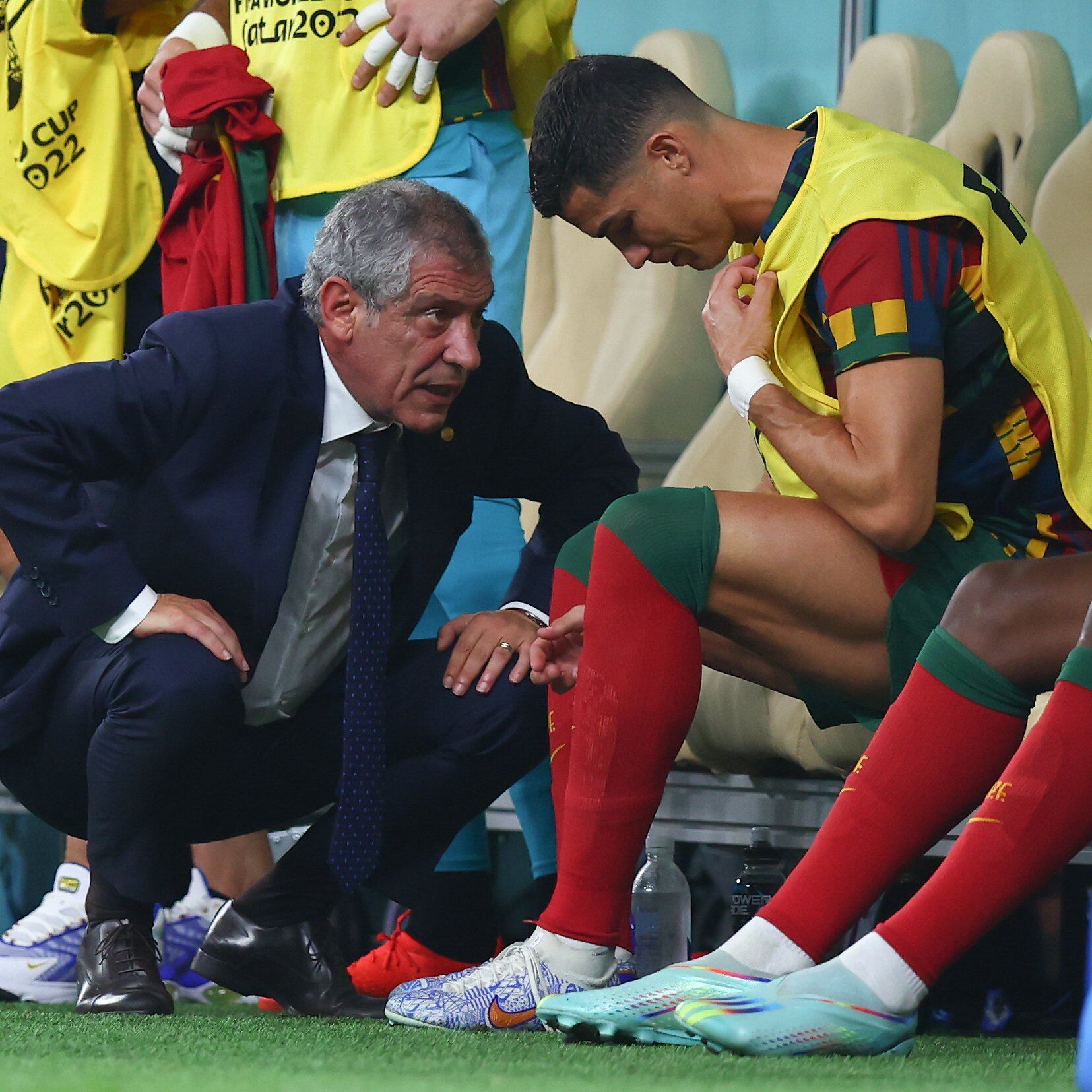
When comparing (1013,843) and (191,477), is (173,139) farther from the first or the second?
(1013,843)

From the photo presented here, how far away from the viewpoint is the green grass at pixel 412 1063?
1250 millimetres

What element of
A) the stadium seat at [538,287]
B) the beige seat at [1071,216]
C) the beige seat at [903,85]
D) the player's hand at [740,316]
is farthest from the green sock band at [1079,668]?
the stadium seat at [538,287]

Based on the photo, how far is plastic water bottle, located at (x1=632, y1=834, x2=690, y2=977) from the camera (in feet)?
8.39

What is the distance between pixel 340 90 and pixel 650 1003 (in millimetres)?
1369

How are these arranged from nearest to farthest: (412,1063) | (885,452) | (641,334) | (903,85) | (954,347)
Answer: (412,1063)
(885,452)
(954,347)
(903,85)
(641,334)

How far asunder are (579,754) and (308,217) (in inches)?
42.9

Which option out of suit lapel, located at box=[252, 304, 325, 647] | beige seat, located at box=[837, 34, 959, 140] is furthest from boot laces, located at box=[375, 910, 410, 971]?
beige seat, located at box=[837, 34, 959, 140]

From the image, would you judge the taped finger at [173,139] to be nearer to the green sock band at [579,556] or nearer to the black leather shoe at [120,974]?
the green sock band at [579,556]

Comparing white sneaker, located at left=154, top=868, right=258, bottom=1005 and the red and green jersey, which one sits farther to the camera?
white sneaker, located at left=154, top=868, right=258, bottom=1005

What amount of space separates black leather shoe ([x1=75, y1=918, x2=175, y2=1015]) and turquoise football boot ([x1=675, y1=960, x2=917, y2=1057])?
0.67m

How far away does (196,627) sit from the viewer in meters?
1.99

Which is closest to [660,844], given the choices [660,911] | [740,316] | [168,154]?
[660,911]

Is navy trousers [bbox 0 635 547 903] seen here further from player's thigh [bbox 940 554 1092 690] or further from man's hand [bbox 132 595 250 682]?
player's thigh [bbox 940 554 1092 690]

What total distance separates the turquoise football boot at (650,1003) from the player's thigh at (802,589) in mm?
346
